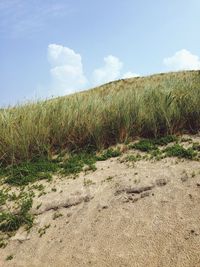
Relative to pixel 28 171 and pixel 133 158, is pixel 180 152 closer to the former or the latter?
pixel 133 158

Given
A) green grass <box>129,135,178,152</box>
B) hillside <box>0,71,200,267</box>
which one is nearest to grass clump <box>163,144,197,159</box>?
hillside <box>0,71,200,267</box>

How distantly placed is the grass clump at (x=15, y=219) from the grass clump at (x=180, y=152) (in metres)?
2.62

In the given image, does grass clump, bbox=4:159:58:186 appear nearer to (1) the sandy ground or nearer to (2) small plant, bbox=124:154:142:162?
(1) the sandy ground

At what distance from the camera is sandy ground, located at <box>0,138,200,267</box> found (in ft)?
17.2

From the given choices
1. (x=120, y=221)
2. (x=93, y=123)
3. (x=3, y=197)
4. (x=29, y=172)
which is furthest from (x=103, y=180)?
(x=93, y=123)

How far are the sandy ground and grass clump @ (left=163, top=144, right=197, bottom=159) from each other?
16 cm

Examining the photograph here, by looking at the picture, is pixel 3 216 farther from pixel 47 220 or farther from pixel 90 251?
pixel 90 251

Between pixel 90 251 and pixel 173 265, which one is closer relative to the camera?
pixel 173 265

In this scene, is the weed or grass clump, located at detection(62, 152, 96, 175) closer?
grass clump, located at detection(62, 152, 96, 175)

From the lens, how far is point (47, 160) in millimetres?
8234

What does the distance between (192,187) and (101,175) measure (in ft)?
5.29

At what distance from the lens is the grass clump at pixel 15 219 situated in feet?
20.6

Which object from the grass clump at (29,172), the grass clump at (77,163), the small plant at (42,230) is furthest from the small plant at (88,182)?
the small plant at (42,230)

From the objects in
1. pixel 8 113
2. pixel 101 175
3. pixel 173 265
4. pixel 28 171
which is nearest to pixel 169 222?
pixel 173 265
